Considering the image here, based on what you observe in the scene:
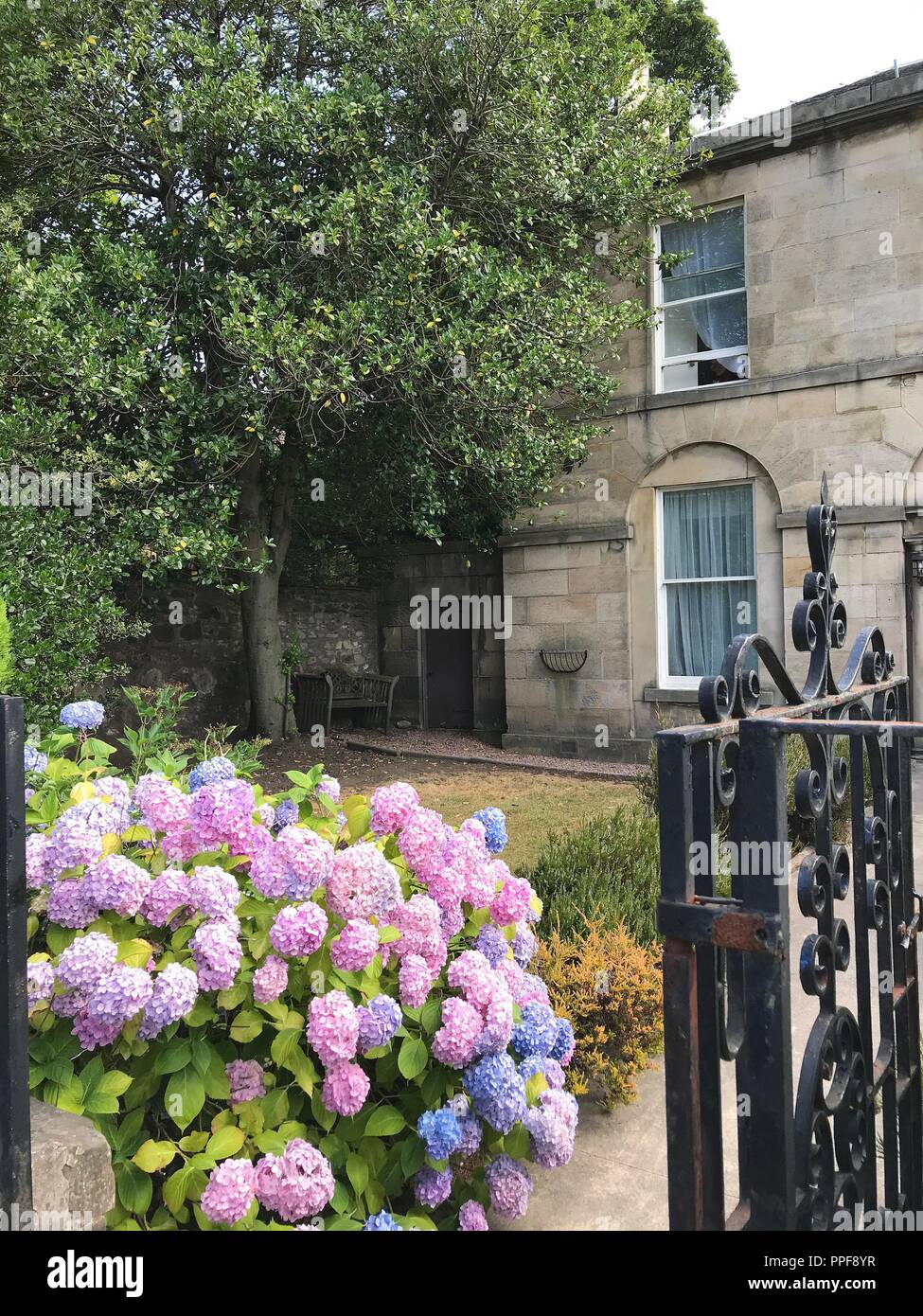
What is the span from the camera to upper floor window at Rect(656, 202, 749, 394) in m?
11.9

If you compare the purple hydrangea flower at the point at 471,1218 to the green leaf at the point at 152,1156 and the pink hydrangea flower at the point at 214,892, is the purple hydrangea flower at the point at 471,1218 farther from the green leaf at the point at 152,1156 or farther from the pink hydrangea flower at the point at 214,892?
the pink hydrangea flower at the point at 214,892

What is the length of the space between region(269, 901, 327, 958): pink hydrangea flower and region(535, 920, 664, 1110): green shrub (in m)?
1.58

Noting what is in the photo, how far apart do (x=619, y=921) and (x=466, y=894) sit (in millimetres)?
1587

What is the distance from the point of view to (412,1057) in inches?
93.7

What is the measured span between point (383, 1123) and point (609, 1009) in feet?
4.53

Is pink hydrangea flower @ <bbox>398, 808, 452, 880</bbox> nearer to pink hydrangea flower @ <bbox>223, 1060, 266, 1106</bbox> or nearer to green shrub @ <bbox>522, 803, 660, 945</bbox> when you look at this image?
pink hydrangea flower @ <bbox>223, 1060, 266, 1106</bbox>

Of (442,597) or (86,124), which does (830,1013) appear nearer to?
(86,124)

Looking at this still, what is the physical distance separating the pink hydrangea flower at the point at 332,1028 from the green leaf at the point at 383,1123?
27 centimetres

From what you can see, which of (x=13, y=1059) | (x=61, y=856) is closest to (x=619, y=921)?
(x=61, y=856)

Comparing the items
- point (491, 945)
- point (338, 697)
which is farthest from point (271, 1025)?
point (338, 697)

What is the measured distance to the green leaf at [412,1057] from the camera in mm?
2348

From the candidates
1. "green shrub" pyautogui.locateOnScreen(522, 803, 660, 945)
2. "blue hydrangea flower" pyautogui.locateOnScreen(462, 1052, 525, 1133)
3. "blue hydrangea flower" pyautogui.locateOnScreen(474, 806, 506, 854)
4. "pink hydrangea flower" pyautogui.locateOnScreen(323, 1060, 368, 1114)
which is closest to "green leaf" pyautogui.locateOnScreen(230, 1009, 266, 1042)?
"pink hydrangea flower" pyautogui.locateOnScreen(323, 1060, 368, 1114)

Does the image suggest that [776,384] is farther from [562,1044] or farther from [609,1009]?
[562,1044]

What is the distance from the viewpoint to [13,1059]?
1565 mm
